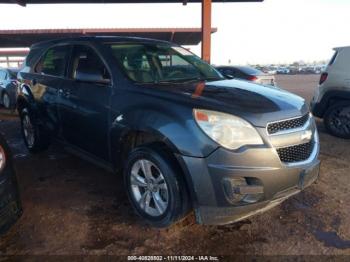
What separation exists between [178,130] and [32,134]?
3563 mm

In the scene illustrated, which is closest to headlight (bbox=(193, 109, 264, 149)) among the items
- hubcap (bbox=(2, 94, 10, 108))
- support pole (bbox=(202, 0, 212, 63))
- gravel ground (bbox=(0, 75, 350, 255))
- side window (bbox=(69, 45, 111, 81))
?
gravel ground (bbox=(0, 75, 350, 255))

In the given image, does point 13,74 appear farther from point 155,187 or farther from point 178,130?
point 178,130

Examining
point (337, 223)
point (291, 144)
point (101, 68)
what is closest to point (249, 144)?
point (291, 144)

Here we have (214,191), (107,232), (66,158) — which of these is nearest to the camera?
(214,191)

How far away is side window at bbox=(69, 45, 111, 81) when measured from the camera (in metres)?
3.72

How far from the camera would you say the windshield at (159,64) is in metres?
3.78

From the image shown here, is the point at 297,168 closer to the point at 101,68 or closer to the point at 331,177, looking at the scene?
the point at 331,177

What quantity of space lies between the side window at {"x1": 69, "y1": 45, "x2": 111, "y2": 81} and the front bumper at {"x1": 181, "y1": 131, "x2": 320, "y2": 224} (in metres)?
1.52

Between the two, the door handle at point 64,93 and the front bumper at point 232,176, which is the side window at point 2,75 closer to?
the door handle at point 64,93

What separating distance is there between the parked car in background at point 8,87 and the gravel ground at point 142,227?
7632 millimetres

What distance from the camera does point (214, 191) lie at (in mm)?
2756

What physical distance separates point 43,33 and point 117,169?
74.4 feet

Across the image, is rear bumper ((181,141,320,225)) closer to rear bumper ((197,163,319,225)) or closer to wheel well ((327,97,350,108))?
rear bumper ((197,163,319,225))

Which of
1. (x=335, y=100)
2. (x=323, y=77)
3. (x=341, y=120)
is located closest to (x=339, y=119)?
(x=341, y=120)
